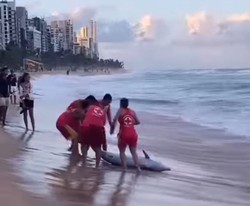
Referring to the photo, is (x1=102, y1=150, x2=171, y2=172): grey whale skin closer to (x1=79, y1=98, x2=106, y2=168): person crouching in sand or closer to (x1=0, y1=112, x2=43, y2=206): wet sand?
(x1=79, y1=98, x2=106, y2=168): person crouching in sand

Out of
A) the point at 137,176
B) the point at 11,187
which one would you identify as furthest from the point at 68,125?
the point at 11,187

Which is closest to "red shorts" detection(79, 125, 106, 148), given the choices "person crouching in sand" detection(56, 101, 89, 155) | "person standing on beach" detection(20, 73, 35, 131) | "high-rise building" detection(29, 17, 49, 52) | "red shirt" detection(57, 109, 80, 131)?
"person crouching in sand" detection(56, 101, 89, 155)

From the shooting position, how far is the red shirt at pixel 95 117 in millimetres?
9680

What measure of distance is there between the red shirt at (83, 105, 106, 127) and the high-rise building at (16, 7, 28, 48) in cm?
13535

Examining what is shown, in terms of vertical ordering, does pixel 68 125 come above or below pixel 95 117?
below

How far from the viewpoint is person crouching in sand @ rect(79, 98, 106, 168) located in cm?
969

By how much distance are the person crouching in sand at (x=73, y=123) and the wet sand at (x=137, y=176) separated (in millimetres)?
331

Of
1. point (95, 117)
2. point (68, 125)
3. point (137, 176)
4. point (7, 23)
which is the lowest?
point (137, 176)

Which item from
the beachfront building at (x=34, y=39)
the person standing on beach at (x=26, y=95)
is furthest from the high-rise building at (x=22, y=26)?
the person standing on beach at (x=26, y=95)

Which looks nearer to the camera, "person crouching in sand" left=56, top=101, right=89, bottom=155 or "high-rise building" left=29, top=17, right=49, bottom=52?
"person crouching in sand" left=56, top=101, right=89, bottom=155

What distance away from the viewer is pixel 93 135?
9805 mm

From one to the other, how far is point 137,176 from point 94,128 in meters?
0.99

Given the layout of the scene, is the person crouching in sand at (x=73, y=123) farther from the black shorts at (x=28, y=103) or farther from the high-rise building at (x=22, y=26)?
the high-rise building at (x=22, y=26)

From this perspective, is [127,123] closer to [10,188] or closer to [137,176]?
[137,176]
